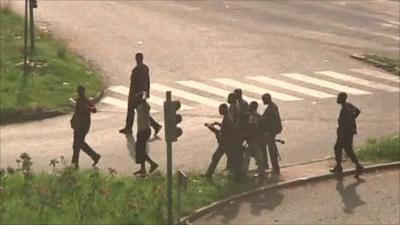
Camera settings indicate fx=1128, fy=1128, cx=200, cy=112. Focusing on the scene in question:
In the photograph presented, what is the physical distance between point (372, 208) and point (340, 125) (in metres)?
2.20

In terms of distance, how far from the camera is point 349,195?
21.7 metres

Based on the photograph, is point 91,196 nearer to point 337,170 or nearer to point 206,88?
point 337,170

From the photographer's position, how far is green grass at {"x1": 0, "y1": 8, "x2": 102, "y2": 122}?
92.1 ft

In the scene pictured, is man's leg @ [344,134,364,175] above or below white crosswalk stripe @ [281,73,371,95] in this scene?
above

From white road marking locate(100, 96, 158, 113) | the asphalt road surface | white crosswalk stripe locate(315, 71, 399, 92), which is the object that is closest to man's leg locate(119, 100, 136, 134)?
the asphalt road surface

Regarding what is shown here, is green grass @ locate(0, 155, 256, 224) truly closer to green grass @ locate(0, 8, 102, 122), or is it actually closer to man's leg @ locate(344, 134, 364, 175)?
man's leg @ locate(344, 134, 364, 175)

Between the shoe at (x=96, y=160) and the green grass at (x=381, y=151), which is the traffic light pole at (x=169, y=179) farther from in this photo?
the green grass at (x=381, y=151)

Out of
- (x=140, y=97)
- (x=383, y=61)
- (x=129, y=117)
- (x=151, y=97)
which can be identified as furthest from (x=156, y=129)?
(x=383, y=61)

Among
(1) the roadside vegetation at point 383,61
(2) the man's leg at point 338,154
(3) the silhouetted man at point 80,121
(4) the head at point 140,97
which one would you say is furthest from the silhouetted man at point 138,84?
(1) the roadside vegetation at point 383,61

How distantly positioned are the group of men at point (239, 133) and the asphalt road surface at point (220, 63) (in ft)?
4.46

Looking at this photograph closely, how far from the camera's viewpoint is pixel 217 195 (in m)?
20.9

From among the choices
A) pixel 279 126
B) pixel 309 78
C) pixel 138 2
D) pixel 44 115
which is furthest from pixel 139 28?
pixel 279 126

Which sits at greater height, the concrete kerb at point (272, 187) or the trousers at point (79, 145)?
the trousers at point (79, 145)

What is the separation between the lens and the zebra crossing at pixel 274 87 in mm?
30078
